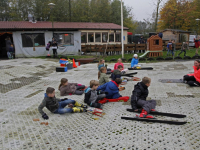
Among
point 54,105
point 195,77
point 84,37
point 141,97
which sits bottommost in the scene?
point 54,105

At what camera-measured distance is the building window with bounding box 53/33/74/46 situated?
71.4 feet

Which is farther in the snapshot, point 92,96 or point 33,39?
point 33,39

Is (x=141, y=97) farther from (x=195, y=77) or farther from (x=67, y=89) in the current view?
(x=195, y=77)

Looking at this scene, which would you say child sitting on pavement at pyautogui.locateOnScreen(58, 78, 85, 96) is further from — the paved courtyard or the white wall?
the white wall

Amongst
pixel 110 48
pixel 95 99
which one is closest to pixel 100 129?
pixel 95 99

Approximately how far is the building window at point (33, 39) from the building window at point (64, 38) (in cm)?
160

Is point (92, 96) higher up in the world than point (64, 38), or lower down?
lower down

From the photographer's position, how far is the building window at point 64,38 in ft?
71.4

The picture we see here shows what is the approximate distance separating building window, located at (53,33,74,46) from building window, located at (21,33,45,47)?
160 cm

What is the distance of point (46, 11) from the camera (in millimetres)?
40250

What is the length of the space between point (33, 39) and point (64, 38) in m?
3.46

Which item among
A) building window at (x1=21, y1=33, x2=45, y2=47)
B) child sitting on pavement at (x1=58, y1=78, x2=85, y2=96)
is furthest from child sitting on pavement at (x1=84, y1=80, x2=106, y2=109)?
building window at (x1=21, y1=33, x2=45, y2=47)

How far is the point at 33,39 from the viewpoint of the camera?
66.9ft

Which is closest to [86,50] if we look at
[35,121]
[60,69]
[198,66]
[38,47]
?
[38,47]
